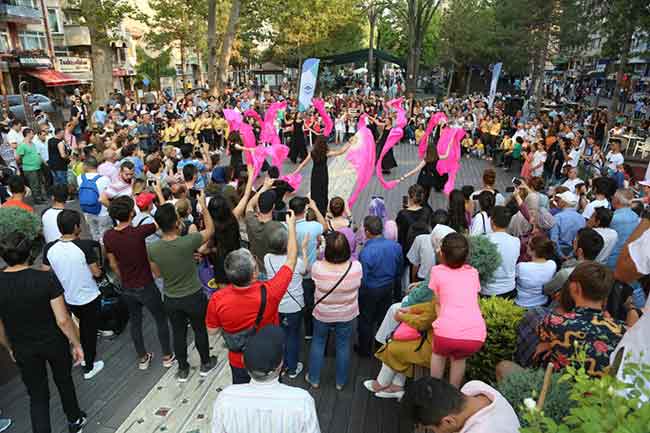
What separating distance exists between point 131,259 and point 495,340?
306 centimetres

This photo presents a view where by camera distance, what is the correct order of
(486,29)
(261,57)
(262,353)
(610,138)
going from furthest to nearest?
(261,57), (486,29), (610,138), (262,353)

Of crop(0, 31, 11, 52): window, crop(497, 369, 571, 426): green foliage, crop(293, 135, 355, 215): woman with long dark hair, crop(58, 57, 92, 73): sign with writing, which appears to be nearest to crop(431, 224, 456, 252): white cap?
crop(497, 369, 571, 426): green foliage

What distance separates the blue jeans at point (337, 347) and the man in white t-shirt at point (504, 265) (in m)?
1.32

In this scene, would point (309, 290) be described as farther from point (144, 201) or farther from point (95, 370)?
point (95, 370)

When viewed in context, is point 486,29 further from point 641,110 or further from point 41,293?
point 41,293

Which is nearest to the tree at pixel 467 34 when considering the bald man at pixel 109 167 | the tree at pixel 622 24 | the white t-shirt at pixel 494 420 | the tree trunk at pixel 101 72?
the tree at pixel 622 24

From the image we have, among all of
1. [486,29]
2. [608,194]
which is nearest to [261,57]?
[486,29]

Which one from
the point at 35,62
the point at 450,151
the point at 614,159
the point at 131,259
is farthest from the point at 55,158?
the point at 35,62

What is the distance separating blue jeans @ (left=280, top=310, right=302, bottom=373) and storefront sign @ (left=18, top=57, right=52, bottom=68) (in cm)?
3293

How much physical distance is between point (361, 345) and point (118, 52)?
44216 mm

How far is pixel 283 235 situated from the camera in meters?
3.58

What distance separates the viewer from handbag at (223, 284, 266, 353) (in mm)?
2842

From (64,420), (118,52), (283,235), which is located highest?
(118,52)

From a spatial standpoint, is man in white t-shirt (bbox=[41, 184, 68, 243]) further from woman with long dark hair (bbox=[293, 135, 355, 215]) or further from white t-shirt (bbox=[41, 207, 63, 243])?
woman with long dark hair (bbox=[293, 135, 355, 215])
